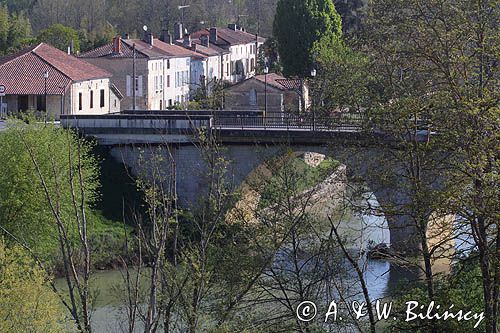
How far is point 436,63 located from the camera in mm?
10555

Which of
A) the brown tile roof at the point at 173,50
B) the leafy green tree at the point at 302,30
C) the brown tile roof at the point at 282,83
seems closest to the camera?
the brown tile roof at the point at 282,83

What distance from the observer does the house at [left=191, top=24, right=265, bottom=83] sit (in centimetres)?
5994

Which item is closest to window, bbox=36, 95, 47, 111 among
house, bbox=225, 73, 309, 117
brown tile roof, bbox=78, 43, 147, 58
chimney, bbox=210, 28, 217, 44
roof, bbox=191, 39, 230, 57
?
brown tile roof, bbox=78, 43, 147, 58

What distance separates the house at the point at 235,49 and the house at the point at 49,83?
2114cm

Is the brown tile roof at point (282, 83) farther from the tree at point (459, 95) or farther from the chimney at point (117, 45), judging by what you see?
the tree at point (459, 95)

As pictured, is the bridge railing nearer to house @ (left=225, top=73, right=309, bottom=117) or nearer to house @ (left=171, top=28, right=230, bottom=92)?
house @ (left=225, top=73, right=309, bottom=117)

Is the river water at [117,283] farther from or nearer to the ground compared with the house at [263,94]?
nearer to the ground

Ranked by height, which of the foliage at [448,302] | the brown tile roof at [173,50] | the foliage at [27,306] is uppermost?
the brown tile roof at [173,50]

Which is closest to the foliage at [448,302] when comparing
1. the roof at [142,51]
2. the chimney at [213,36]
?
the roof at [142,51]

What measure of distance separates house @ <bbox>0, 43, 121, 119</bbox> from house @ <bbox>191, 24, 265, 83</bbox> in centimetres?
2114

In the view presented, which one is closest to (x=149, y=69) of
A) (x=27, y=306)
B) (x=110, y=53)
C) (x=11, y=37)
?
(x=110, y=53)

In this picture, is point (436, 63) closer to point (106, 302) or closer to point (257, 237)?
point (257, 237)

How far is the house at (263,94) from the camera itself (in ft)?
149

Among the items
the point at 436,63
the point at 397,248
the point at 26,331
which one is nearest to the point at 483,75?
the point at 436,63
